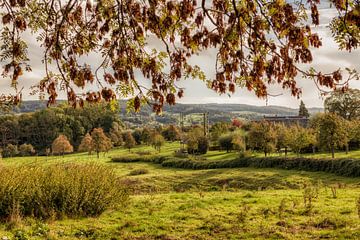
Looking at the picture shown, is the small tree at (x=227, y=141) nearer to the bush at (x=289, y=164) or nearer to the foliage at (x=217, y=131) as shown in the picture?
the foliage at (x=217, y=131)

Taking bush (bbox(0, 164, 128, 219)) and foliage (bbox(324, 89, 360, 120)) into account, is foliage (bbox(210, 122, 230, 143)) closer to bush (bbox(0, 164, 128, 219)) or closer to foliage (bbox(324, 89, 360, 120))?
foliage (bbox(324, 89, 360, 120))

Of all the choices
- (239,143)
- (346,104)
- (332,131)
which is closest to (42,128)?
(239,143)

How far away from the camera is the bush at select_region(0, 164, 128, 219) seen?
11.8m

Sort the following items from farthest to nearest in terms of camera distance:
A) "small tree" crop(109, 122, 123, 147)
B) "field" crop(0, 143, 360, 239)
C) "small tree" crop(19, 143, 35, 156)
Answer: "small tree" crop(109, 122, 123, 147)
"small tree" crop(19, 143, 35, 156)
"field" crop(0, 143, 360, 239)

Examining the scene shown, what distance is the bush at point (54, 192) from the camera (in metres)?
11.8

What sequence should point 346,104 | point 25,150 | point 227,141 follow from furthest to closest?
1. point 25,150
2. point 346,104
3. point 227,141

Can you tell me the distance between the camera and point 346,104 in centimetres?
6631

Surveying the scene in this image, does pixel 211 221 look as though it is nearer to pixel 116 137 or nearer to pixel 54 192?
pixel 54 192

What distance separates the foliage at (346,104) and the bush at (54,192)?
2389 inches

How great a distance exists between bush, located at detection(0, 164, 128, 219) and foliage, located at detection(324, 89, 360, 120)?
199ft

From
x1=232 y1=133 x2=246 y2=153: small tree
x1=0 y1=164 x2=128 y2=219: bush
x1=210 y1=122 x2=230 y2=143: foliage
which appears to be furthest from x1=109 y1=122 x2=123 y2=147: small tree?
x1=0 y1=164 x2=128 y2=219: bush

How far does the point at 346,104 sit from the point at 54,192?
210 ft

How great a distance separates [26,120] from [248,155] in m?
77.3

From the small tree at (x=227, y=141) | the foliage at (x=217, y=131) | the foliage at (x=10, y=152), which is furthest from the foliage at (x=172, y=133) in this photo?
the foliage at (x=10, y=152)
